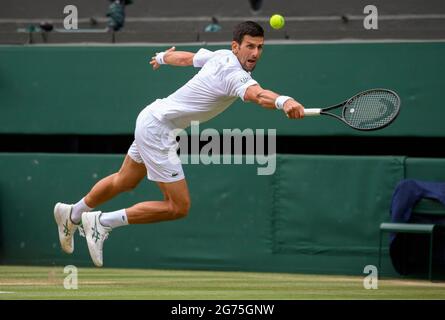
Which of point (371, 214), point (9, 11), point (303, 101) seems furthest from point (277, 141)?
point (9, 11)

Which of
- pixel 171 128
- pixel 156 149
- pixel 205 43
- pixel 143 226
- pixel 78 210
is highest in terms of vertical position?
pixel 205 43

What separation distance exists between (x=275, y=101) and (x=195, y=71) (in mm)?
5230

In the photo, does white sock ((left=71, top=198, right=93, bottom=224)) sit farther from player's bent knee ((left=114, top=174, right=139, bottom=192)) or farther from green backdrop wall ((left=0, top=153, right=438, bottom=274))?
green backdrop wall ((left=0, top=153, right=438, bottom=274))

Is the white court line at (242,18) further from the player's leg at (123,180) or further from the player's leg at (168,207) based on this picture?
the player's leg at (168,207)

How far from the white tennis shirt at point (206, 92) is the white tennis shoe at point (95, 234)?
3.55 ft

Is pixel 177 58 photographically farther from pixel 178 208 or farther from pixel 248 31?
pixel 178 208

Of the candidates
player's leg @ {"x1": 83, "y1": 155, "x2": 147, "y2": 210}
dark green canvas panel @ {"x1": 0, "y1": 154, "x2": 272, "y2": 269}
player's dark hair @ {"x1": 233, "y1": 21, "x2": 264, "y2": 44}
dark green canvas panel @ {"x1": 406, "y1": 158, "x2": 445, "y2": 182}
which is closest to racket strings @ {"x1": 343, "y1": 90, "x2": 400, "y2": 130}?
player's dark hair @ {"x1": 233, "y1": 21, "x2": 264, "y2": 44}

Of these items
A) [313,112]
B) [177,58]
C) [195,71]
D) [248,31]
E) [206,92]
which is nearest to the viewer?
[313,112]

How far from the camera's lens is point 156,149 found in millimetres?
8594

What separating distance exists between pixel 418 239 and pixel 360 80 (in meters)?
2.03

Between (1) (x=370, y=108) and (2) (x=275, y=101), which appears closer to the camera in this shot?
(2) (x=275, y=101)

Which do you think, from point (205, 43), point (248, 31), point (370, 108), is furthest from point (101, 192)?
point (205, 43)

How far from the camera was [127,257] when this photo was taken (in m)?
12.8

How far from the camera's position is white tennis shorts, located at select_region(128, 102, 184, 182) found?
8.58 m
